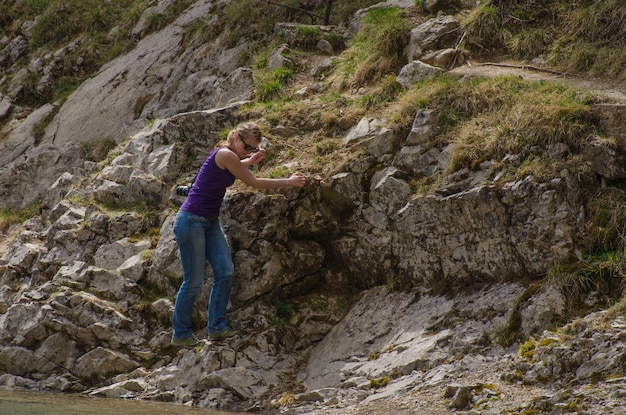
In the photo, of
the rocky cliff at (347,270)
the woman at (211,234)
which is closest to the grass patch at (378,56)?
the rocky cliff at (347,270)

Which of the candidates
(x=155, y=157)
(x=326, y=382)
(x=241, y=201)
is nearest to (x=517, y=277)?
(x=326, y=382)

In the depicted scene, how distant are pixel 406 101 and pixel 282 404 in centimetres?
472

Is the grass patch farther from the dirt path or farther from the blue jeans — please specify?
the blue jeans

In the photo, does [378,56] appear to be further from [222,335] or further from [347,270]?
[222,335]

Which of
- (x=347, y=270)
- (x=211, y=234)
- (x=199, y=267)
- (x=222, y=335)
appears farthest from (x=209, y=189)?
(x=347, y=270)

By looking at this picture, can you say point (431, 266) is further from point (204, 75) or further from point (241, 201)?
point (204, 75)

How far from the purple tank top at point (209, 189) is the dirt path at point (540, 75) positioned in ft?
13.8

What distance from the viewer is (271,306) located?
9.29m

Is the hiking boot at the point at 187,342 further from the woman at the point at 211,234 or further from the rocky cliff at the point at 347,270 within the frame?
the rocky cliff at the point at 347,270

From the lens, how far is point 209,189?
8742 millimetres

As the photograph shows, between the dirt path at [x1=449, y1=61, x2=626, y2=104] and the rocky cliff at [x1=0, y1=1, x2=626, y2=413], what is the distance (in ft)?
1.04

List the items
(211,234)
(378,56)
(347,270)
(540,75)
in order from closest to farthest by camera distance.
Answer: (211,234)
(347,270)
(540,75)
(378,56)

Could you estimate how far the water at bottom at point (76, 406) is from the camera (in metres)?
6.90

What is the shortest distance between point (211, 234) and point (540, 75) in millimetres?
5301
